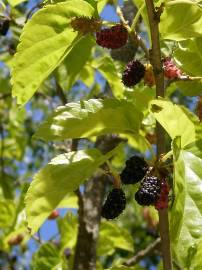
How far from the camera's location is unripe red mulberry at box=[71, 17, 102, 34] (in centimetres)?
127

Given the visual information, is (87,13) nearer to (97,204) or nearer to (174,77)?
(174,77)

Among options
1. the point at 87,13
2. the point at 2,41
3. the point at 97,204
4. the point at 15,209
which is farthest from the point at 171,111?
the point at 2,41

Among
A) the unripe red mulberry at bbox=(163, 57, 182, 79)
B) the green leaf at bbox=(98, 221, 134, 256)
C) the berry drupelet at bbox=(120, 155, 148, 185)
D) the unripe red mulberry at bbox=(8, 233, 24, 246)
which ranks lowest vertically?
the unripe red mulberry at bbox=(8, 233, 24, 246)

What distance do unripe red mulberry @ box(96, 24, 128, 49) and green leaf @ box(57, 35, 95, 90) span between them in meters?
0.71

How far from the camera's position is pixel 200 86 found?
1.48m

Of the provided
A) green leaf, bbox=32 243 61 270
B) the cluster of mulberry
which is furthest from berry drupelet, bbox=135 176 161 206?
green leaf, bbox=32 243 61 270

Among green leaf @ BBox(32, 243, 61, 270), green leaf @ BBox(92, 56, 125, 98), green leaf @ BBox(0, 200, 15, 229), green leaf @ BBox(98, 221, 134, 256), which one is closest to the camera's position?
green leaf @ BBox(92, 56, 125, 98)

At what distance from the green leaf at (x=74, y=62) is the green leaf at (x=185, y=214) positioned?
1048 mm

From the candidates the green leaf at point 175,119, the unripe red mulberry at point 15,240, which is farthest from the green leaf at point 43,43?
the unripe red mulberry at point 15,240

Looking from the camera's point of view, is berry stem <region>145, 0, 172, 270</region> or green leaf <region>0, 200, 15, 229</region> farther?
green leaf <region>0, 200, 15, 229</region>

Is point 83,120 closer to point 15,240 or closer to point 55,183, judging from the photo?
point 55,183

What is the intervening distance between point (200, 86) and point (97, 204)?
108 centimetres

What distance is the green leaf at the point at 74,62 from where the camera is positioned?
2.13m

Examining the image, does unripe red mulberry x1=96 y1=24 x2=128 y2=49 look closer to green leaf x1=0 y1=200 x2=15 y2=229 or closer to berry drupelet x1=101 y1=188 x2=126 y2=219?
berry drupelet x1=101 y1=188 x2=126 y2=219
